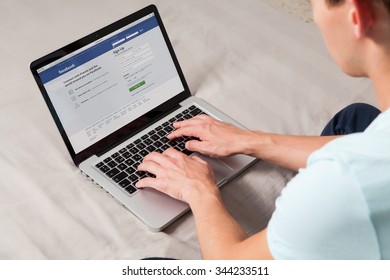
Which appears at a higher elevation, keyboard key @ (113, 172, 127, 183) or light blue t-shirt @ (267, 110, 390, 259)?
light blue t-shirt @ (267, 110, 390, 259)

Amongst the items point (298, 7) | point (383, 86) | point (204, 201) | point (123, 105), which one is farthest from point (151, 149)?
point (298, 7)

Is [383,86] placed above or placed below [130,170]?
above

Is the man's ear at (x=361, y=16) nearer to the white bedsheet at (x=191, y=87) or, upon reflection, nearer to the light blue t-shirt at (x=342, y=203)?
the light blue t-shirt at (x=342, y=203)

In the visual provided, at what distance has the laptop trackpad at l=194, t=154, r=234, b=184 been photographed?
1.26m

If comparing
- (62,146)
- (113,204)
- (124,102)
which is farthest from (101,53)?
(113,204)

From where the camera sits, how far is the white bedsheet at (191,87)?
1.17 m

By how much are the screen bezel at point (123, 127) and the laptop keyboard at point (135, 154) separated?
32 mm

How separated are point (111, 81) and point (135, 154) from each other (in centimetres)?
17

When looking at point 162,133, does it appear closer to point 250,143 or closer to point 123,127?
point 123,127

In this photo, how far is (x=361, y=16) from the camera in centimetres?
83

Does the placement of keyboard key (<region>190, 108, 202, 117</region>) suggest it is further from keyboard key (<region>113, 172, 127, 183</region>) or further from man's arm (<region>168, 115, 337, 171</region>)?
keyboard key (<region>113, 172, 127, 183</region>)

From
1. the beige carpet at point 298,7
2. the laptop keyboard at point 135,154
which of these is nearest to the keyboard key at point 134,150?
the laptop keyboard at point 135,154

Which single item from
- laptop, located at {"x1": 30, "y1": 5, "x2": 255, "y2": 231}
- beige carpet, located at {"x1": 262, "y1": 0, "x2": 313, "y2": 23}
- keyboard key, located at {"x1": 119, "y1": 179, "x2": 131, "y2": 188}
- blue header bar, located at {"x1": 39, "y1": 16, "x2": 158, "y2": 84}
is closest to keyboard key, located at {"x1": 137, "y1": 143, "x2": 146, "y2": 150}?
laptop, located at {"x1": 30, "y1": 5, "x2": 255, "y2": 231}

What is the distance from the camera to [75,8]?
1766 millimetres
